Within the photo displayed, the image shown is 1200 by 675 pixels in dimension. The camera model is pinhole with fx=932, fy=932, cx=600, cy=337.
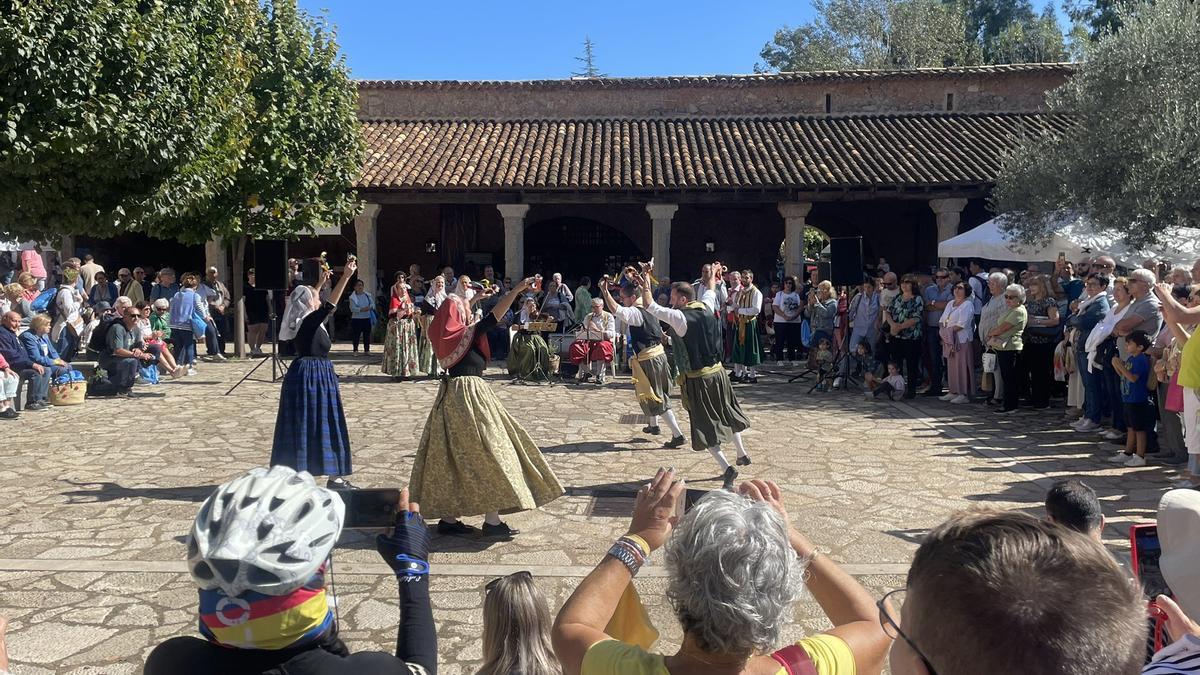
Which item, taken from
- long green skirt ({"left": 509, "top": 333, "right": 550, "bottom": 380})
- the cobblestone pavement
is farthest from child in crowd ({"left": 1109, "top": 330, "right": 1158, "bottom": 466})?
long green skirt ({"left": 509, "top": 333, "right": 550, "bottom": 380})

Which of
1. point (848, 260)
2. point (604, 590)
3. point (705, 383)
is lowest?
point (604, 590)

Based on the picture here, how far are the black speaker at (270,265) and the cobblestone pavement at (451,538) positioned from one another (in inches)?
98.1

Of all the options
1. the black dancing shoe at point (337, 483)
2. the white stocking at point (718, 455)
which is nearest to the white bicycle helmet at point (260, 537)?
the black dancing shoe at point (337, 483)

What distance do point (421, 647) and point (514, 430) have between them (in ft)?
12.5

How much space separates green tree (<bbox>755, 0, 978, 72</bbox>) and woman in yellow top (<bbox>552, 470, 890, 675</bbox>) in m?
42.3

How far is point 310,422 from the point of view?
21.4ft

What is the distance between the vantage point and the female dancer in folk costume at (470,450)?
223 inches

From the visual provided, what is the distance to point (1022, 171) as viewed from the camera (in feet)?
48.5

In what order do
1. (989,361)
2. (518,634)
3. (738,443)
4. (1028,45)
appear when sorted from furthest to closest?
(1028,45), (989,361), (738,443), (518,634)

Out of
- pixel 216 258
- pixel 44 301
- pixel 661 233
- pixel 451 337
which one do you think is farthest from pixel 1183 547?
pixel 216 258

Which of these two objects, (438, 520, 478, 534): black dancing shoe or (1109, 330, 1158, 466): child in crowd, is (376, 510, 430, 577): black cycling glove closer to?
(438, 520, 478, 534): black dancing shoe

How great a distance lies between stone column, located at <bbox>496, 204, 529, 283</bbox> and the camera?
64.2 ft

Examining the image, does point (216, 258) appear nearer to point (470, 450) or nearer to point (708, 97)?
point (708, 97)

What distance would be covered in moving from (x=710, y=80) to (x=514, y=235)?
23.7 feet
